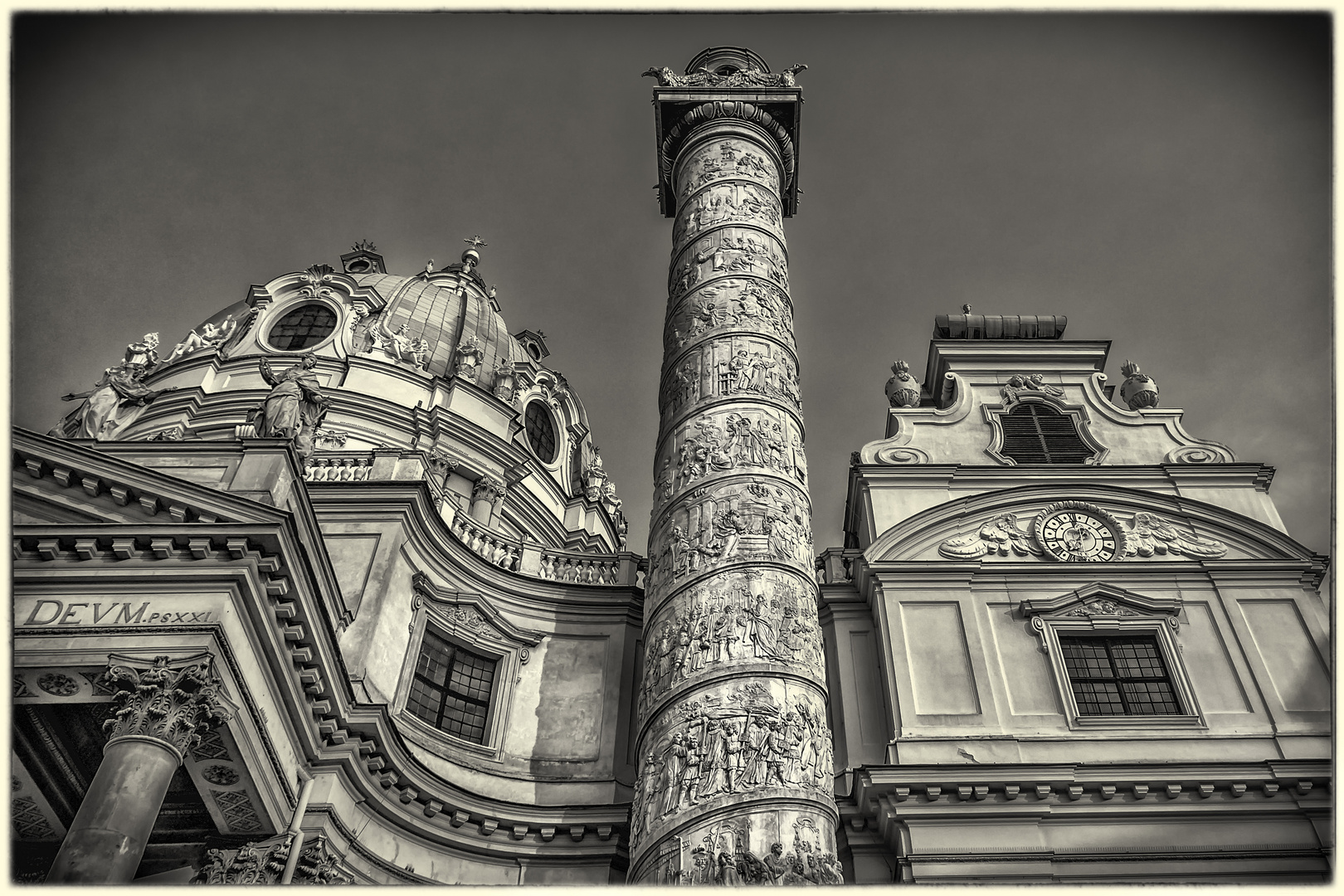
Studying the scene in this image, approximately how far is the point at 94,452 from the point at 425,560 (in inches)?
→ 226

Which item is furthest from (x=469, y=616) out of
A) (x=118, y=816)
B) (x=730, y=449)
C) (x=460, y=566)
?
(x=118, y=816)

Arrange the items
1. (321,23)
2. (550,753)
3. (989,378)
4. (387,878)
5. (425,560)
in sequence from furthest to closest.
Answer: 1. (989,378)
2. (425,560)
3. (550,753)
4. (387,878)
5. (321,23)

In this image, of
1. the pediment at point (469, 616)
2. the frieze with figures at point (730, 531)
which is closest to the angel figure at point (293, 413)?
the pediment at point (469, 616)

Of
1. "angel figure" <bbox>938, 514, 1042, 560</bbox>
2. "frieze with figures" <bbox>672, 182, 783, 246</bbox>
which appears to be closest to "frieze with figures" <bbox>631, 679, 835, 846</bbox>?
"angel figure" <bbox>938, 514, 1042, 560</bbox>

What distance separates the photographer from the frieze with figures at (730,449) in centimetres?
1170

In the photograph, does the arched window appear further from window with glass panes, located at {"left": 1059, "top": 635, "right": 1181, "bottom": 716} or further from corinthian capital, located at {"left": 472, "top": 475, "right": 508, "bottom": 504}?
corinthian capital, located at {"left": 472, "top": 475, "right": 508, "bottom": 504}

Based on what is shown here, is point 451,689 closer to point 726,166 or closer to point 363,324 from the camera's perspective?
point 726,166

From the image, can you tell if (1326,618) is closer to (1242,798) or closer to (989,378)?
(1242,798)

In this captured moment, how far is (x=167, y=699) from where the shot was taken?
9172 mm

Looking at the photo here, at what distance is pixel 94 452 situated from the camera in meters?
10.6

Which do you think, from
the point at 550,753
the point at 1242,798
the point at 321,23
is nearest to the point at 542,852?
the point at 550,753

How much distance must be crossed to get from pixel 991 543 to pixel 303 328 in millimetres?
18144

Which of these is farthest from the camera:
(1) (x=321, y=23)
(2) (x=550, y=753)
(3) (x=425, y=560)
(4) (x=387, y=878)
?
(3) (x=425, y=560)

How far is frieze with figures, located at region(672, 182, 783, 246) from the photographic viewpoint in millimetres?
14672
